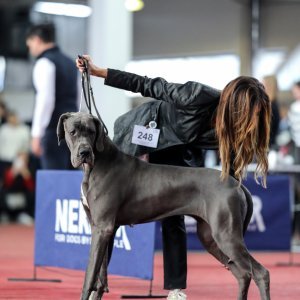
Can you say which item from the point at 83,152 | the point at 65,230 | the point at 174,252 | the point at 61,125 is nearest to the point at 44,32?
the point at 65,230

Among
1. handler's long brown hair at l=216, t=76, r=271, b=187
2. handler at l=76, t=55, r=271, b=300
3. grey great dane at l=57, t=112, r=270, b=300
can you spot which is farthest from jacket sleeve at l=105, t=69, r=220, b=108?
grey great dane at l=57, t=112, r=270, b=300

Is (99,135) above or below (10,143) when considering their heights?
above

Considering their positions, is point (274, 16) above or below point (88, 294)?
above

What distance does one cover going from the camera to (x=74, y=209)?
6629 millimetres

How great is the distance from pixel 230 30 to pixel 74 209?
10.0m

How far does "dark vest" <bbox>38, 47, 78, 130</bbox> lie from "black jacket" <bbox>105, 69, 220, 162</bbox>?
3.62 meters

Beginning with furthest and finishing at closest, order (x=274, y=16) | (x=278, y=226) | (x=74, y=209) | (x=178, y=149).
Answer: (x=274, y=16), (x=278, y=226), (x=74, y=209), (x=178, y=149)

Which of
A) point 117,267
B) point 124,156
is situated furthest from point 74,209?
point 124,156

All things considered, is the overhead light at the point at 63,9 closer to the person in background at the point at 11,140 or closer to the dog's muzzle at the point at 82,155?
the person in background at the point at 11,140

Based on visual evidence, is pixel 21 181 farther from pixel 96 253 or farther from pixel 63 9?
pixel 96 253

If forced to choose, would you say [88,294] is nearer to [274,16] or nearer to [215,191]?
[215,191]

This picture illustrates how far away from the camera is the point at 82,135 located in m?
4.62

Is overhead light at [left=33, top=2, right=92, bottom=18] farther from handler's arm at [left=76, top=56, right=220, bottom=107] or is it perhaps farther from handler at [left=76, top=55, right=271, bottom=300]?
handler's arm at [left=76, top=56, right=220, bottom=107]

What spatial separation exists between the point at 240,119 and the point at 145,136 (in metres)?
0.63
